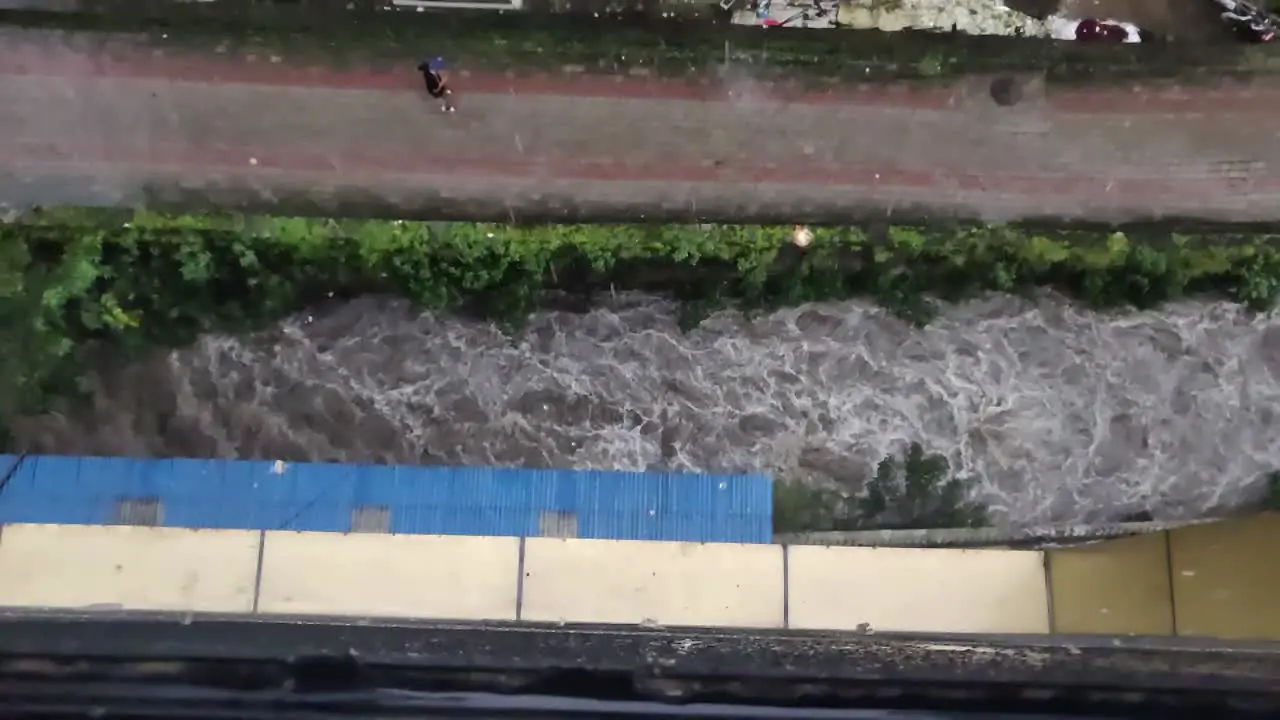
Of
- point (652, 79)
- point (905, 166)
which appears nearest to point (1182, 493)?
point (905, 166)

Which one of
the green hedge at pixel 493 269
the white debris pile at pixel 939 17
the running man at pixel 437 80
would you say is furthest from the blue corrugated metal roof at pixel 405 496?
the white debris pile at pixel 939 17

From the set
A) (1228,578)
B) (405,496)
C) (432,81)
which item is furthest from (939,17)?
(405,496)

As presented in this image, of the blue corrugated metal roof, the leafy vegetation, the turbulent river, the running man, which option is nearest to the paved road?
the running man

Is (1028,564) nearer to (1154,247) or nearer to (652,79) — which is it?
(1154,247)

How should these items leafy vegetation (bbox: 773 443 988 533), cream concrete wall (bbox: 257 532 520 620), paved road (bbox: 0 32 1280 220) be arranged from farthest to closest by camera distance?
1. paved road (bbox: 0 32 1280 220)
2. leafy vegetation (bbox: 773 443 988 533)
3. cream concrete wall (bbox: 257 532 520 620)

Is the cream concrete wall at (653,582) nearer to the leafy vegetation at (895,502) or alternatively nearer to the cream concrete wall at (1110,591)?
the cream concrete wall at (1110,591)

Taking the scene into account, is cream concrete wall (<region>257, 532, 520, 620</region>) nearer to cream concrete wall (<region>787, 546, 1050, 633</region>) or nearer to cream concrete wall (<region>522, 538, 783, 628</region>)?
cream concrete wall (<region>522, 538, 783, 628</region>)
